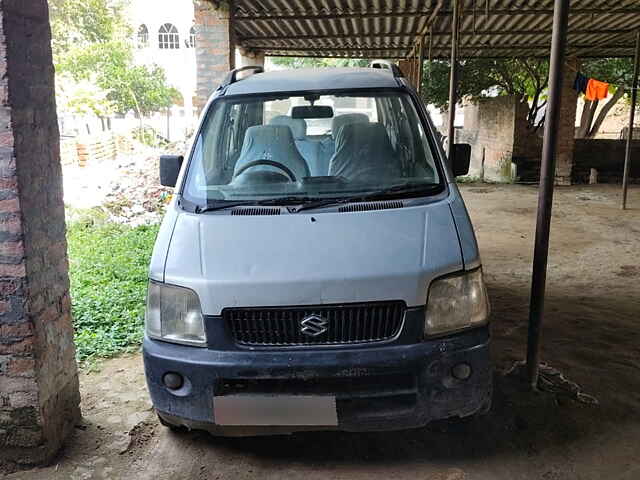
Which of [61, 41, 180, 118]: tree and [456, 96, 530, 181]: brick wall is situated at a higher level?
[61, 41, 180, 118]: tree

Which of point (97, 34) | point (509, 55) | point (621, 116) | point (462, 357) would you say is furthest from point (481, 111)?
point (97, 34)

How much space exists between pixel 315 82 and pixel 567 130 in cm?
1231

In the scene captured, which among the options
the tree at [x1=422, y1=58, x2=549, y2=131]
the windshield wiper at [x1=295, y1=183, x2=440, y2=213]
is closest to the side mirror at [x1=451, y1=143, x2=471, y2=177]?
the windshield wiper at [x1=295, y1=183, x2=440, y2=213]

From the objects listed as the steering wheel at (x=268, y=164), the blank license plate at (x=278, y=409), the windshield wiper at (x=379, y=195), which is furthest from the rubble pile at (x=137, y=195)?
the blank license plate at (x=278, y=409)

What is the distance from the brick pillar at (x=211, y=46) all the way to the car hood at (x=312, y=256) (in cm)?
571

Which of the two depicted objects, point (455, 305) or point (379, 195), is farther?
point (379, 195)

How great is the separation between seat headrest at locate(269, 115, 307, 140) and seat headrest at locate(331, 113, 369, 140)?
24 cm

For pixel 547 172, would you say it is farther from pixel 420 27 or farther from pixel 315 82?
pixel 420 27

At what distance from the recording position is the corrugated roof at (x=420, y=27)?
30.3ft

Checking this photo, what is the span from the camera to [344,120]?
13.4ft

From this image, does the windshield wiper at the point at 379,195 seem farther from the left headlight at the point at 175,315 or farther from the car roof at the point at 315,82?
the car roof at the point at 315,82

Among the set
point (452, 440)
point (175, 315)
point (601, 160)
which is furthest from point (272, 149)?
point (601, 160)

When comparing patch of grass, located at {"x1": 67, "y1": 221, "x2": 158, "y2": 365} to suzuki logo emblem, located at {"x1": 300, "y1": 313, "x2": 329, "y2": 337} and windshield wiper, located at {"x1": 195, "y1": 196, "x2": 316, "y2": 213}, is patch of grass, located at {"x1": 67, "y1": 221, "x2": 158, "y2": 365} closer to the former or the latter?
windshield wiper, located at {"x1": 195, "y1": 196, "x2": 316, "y2": 213}

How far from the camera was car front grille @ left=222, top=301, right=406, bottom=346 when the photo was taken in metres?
2.63
